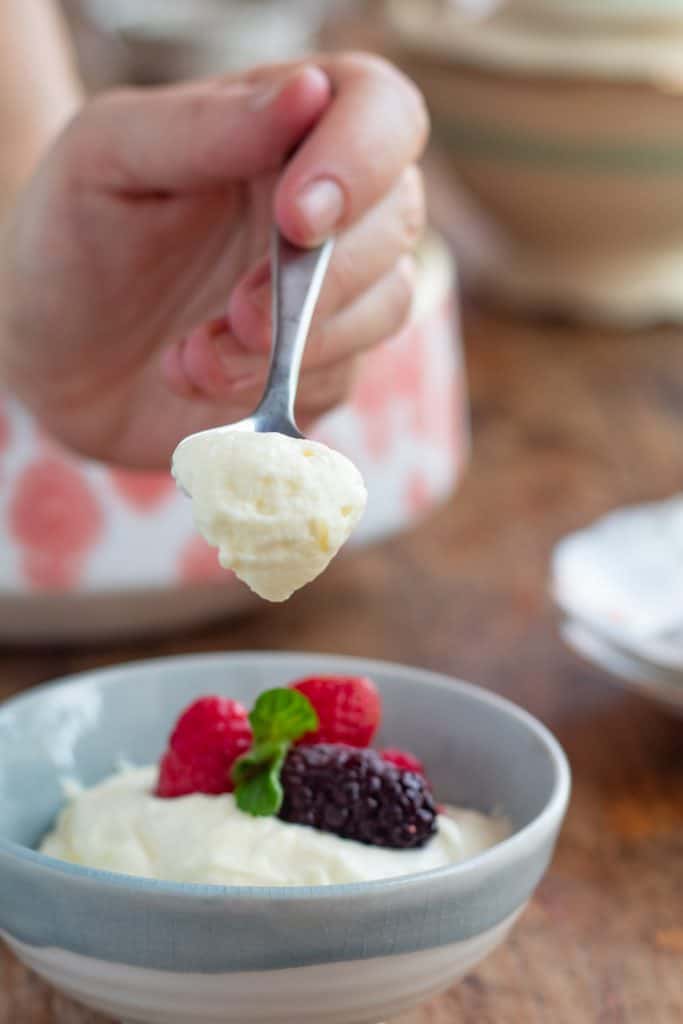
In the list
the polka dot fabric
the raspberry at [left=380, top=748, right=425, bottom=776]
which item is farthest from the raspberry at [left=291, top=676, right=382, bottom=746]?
the polka dot fabric

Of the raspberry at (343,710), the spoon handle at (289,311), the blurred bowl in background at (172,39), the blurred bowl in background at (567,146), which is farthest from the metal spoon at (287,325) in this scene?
the blurred bowl in background at (172,39)

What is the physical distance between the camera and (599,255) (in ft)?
5.41

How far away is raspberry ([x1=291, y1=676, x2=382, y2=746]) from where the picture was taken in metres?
0.56

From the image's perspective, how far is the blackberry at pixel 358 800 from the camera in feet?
1.69

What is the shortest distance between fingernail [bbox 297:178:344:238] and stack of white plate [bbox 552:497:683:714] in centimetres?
27

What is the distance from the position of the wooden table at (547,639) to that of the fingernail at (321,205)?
11.9 inches

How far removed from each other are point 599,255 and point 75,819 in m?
1.23

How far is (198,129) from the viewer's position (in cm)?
66

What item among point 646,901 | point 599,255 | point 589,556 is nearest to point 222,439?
point 646,901

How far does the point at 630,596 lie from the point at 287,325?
14.7 inches

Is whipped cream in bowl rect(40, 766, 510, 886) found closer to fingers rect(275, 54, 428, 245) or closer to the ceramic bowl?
the ceramic bowl

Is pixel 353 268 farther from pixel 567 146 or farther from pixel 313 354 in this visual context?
pixel 567 146

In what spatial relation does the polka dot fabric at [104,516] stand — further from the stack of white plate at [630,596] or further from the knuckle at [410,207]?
the knuckle at [410,207]

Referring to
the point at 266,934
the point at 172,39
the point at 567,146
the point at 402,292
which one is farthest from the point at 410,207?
the point at 172,39
